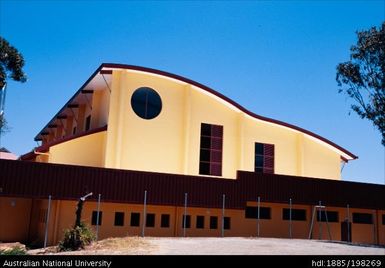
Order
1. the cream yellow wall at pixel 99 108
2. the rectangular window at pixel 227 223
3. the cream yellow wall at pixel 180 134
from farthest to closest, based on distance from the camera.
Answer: the cream yellow wall at pixel 99 108, the cream yellow wall at pixel 180 134, the rectangular window at pixel 227 223

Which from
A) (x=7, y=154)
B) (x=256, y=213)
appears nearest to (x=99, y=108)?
(x=256, y=213)

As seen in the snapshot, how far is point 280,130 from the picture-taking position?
1718 inches

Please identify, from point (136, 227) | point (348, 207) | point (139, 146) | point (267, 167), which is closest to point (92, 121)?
point (139, 146)

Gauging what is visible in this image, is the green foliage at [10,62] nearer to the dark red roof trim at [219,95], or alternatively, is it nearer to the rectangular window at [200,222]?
the dark red roof trim at [219,95]

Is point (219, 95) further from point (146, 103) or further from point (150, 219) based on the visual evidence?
point (150, 219)

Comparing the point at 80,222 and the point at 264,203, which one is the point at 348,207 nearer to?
the point at 264,203

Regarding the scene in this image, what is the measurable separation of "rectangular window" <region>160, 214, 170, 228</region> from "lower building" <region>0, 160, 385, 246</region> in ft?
0.24

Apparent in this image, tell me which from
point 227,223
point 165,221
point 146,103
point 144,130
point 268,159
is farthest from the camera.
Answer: point 268,159

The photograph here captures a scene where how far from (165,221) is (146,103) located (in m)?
9.54

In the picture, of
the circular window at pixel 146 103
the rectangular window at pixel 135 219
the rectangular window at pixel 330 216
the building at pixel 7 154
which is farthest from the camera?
the building at pixel 7 154

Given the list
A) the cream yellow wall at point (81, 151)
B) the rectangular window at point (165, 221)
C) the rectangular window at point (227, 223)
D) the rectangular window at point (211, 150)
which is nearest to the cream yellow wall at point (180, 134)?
Result: the rectangular window at point (211, 150)

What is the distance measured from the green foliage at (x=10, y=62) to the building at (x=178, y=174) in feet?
18.3

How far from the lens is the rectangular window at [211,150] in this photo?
39.5 m

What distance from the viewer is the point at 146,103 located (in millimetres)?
37969
